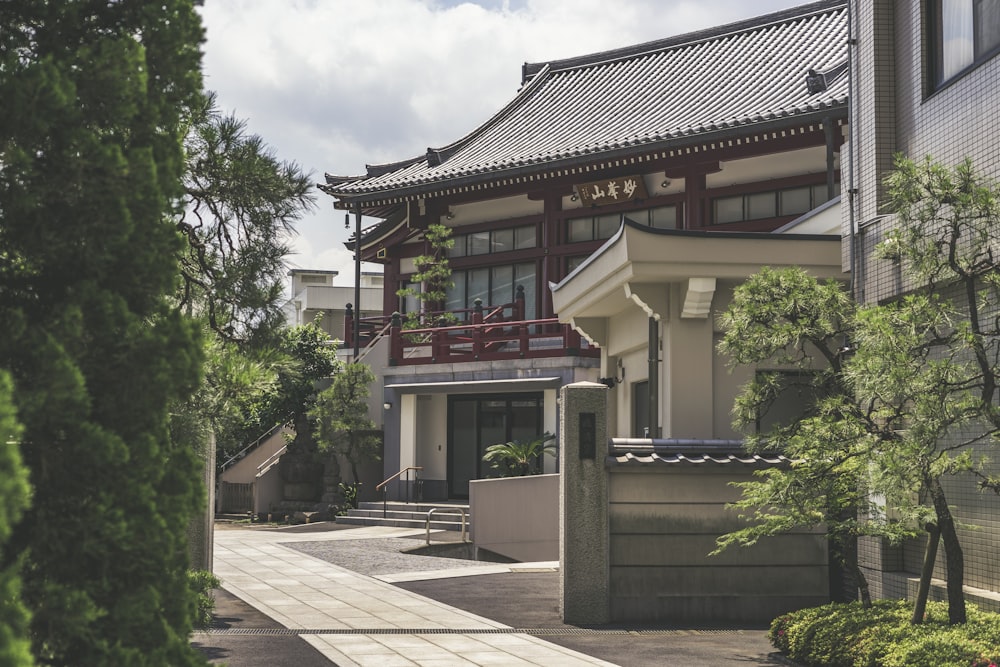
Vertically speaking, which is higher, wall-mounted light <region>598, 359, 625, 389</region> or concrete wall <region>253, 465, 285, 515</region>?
wall-mounted light <region>598, 359, 625, 389</region>

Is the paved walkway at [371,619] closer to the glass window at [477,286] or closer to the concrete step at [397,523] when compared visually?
the concrete step at [397,523]

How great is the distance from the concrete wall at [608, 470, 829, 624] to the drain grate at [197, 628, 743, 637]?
63 cm

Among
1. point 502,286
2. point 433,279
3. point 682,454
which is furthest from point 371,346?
point 682,454

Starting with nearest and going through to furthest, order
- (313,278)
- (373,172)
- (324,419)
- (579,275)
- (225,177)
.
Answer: (225,177)
(579,275)
(324,419)
(373,172)
(313,278)

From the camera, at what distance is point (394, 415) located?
1207 inches

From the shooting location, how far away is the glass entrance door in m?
29.6

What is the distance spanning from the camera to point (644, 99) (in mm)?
30188

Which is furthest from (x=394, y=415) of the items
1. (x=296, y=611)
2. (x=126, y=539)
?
(x=126, y=539)

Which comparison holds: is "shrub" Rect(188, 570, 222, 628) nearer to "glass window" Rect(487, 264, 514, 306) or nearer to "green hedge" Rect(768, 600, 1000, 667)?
"green hedge" Rect(768, 600, 1000, 667)

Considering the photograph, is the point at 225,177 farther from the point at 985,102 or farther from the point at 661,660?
the point at 985,102

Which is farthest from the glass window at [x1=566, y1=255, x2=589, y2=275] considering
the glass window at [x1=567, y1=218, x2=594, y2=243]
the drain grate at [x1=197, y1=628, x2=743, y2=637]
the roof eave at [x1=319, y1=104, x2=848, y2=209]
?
the drain grate at [x1=197, y1=628, x2=743, y2=637]

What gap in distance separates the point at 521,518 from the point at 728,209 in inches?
357

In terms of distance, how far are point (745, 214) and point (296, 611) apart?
15403 mm

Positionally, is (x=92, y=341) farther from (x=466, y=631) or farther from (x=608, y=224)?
(x=608, y=224)
